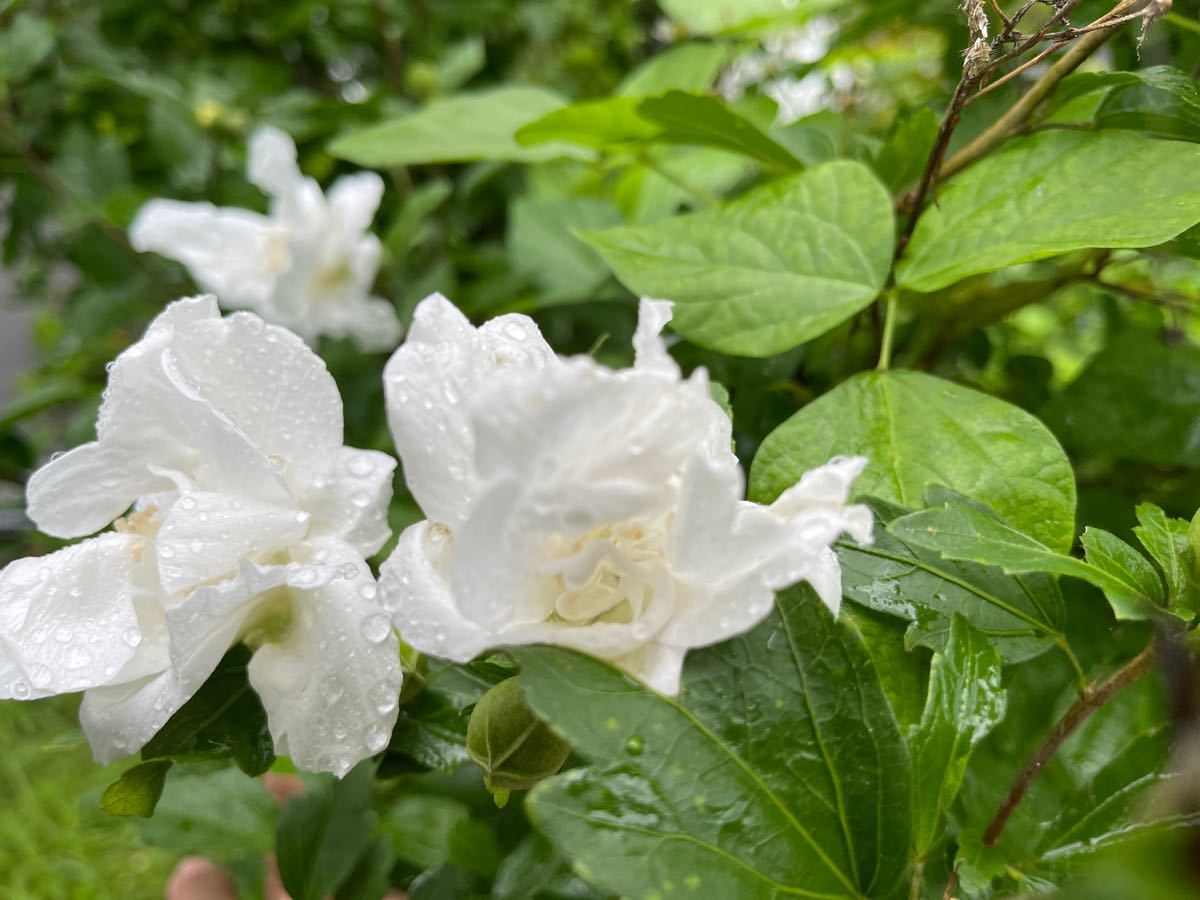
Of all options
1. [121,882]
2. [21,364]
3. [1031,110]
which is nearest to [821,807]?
[1031,110]

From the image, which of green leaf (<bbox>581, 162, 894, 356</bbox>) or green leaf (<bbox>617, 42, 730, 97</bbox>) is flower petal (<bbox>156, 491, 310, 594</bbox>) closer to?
green leaf (<bbox>581, 162, 894, 356</bbox>)

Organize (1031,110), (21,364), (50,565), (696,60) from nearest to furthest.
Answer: (50,565) < (1031,110) < (696,60) < (21,364)

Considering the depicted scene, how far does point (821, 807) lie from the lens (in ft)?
1.12

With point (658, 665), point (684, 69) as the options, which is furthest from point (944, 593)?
point (684, 69)

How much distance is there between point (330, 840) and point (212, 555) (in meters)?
0.26

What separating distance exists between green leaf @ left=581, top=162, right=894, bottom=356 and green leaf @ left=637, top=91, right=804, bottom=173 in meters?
0.04

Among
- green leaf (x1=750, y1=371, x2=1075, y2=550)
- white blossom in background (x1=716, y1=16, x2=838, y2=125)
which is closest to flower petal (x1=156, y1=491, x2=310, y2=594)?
green leaf (x1=750, y1=371, x2=1075, y2=550)

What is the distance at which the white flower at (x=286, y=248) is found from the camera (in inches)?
40.9

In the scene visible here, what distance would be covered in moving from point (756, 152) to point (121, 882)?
188 cm

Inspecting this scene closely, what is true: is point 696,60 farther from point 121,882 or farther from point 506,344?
point 121,882

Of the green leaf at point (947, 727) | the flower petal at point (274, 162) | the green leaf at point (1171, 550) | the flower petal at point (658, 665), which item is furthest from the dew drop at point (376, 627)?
the flower petal at point (274, 162)

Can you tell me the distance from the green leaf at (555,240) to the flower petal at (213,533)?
2.27ft

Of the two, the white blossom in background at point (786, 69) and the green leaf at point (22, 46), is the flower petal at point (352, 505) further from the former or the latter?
the green leaf at point (22, 46)

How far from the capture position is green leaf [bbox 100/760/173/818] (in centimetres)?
42
